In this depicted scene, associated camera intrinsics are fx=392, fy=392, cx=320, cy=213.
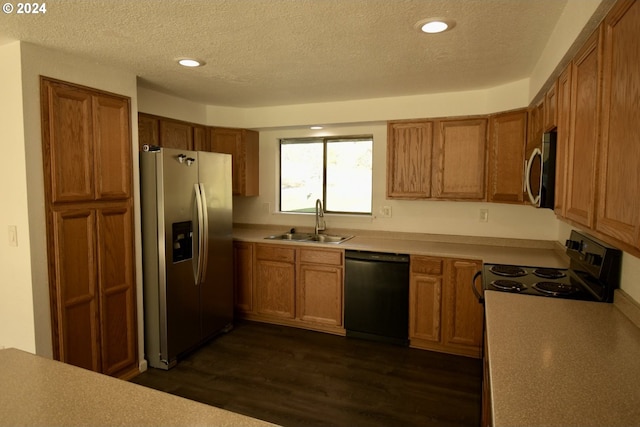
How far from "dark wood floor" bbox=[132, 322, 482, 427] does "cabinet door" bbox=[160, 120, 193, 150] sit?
6.39ft

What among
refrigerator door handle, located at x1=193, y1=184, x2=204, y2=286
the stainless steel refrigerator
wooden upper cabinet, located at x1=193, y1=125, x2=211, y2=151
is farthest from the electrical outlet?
wooden upper cabinet, located at x1=193, y1=125, x2=211, y2=151

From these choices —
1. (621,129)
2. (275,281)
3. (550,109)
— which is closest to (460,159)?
(550,109)

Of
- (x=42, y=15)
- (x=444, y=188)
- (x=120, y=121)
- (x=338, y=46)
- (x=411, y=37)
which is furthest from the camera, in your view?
(x=444, y=188)

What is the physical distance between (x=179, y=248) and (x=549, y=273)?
271 cm

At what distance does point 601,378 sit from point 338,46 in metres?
2.08

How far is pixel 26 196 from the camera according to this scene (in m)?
2.29

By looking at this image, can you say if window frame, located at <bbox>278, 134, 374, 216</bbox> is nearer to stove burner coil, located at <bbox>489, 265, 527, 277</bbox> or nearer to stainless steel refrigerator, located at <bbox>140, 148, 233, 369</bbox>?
stainless steel refrigerator, located at <bbox>140, 148, 233, 369</bbox>

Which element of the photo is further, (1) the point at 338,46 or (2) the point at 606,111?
(1) the point at 338,46

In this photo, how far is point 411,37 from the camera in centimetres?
224

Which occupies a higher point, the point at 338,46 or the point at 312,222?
the point at 338,46

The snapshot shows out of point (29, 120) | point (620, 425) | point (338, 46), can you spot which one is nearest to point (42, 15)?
point (29, 120)

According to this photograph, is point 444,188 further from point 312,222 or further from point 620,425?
point 620,425

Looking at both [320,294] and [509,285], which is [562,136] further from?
[320,294]

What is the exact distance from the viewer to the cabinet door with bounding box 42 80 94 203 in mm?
2395
